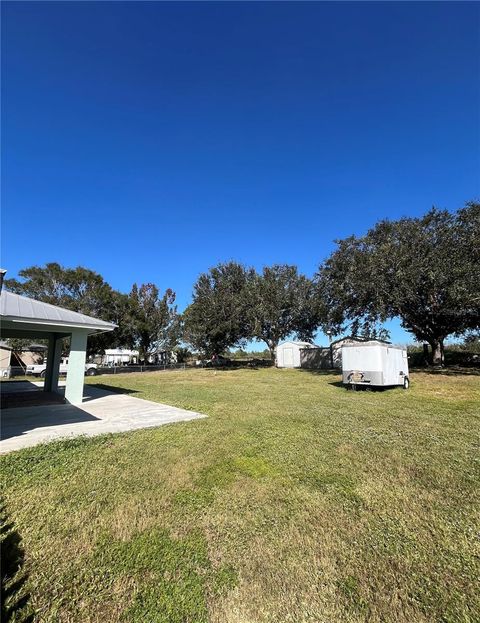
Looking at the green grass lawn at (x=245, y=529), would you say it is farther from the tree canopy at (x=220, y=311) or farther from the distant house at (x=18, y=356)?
the tree canopy at (x=220, y=311)

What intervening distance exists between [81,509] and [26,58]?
9.63 m

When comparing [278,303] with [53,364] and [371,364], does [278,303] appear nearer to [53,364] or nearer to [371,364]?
[371,364]

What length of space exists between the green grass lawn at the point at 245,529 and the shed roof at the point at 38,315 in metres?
3.82

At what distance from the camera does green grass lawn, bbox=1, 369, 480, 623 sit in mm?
2100

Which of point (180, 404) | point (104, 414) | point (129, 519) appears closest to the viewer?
point (129, 519)

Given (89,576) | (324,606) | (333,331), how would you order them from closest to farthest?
(324,606) < (89,576) < (333,331)

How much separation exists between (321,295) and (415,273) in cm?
691

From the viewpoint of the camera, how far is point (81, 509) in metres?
3.22

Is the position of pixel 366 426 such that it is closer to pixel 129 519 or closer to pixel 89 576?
pixel 129 519

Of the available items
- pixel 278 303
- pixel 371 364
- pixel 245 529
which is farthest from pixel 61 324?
pixel 278 303

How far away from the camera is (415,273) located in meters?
16.4

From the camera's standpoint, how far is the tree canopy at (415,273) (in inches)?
627

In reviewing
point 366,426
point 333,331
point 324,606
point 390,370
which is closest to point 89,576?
point 324,606

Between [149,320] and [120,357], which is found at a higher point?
[149,320]
